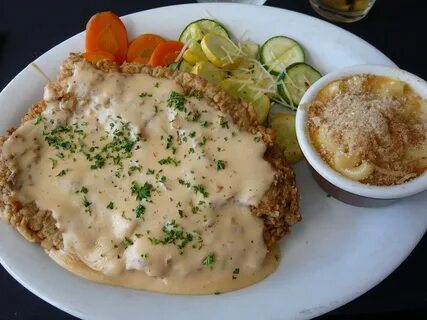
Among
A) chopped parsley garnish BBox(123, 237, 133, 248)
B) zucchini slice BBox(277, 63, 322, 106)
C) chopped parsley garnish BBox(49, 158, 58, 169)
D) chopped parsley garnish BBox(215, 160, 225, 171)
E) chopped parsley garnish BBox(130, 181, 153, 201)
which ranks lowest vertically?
zucchini slice BBox(277, 63, 322, 106)

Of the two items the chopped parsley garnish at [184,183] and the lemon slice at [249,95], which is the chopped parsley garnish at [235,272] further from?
the lemon slice at [249,95]

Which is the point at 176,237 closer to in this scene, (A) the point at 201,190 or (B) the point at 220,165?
(A) the point at 201,190

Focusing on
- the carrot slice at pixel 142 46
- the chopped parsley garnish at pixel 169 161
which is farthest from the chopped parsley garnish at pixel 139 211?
the carrot slice at pixel 142 46

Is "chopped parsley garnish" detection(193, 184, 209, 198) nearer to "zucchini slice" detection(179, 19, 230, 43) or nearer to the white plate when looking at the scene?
the white plate

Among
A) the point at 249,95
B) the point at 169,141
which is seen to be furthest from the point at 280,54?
the point at 169,141

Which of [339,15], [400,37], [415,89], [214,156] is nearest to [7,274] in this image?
[214,156]

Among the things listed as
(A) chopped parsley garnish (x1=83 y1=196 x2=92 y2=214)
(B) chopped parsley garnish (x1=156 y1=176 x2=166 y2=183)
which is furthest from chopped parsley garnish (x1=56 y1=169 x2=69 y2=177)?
(B) chopped parsley garnish (x1=156 y1=176 x2=166 y2=183)
